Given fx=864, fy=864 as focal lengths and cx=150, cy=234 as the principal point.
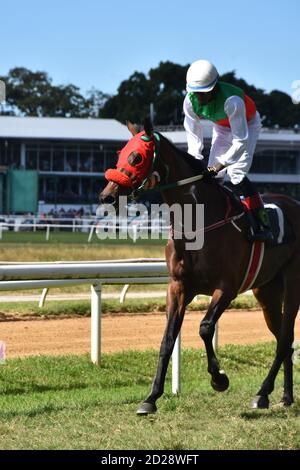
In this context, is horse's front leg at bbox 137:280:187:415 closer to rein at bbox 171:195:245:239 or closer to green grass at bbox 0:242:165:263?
rein at bbox 171:195:245:239

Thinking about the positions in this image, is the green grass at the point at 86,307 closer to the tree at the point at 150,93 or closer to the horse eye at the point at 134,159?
the horse eye at the point at 134,159

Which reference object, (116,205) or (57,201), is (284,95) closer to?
(57,201)

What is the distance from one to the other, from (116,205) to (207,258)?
0.77m

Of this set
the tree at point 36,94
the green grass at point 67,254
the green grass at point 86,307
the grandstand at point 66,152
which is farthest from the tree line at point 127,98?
the green grass at point 86,307

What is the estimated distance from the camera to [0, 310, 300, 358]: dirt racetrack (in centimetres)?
864

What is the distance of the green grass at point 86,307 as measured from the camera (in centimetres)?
1053

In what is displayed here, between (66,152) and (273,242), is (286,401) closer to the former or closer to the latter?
(273,242)

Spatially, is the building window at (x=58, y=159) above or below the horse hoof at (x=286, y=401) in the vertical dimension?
below

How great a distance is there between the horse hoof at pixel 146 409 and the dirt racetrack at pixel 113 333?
116 inches

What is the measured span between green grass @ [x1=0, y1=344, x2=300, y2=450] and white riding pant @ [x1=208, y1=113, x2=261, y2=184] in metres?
1.63

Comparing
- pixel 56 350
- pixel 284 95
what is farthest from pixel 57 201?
pixel 56 350

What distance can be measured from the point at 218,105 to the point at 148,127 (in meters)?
0.85

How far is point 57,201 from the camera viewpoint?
53.6 m

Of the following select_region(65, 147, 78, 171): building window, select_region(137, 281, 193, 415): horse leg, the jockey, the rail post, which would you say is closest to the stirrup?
the jockey
